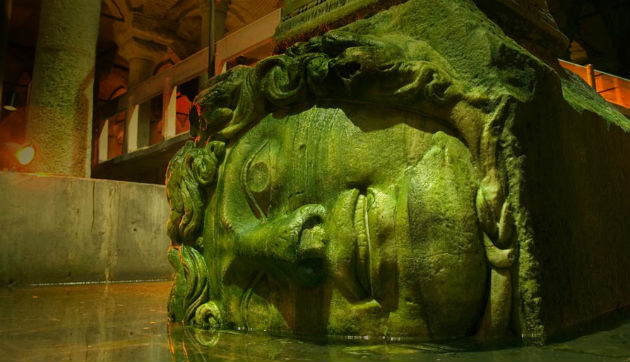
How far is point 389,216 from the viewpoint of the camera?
5.57 feet

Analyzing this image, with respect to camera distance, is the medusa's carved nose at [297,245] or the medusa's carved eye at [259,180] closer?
the medusa's carved nose at [297,245]

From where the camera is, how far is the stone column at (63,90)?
5.68 metres

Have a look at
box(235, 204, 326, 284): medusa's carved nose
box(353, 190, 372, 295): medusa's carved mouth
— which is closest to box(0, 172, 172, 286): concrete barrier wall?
box(235, 204, 326, 284): medusa's carved nose

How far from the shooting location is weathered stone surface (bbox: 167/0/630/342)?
163 cm

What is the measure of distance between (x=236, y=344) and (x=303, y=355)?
0.97 ft

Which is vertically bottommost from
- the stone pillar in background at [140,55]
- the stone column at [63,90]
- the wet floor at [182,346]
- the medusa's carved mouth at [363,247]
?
the wet floor at [182,346]

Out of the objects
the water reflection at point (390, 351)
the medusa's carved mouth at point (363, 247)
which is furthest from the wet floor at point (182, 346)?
the medusa's carved mouth at point (363, 247)

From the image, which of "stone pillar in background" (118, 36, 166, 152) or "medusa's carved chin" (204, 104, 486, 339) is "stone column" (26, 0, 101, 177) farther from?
"medusa's carved chin" (204, 104, 486, 339)

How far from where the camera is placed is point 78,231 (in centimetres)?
458

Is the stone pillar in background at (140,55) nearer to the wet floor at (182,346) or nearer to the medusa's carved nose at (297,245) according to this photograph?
the wet floor at (182,346)

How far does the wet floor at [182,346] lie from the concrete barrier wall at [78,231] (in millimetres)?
1899

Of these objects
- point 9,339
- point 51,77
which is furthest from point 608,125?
point 51,77

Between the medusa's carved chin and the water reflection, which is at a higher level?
the medusa's carved chin

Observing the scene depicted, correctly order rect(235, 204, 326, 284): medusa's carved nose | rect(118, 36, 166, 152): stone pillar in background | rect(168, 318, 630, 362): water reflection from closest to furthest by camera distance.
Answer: rect(168, 318, 630, 362): water reflection → rect(235, 204, 326, 284): medusa's carved nose → rect(118, 36, 166, 152): stone pillar in background
